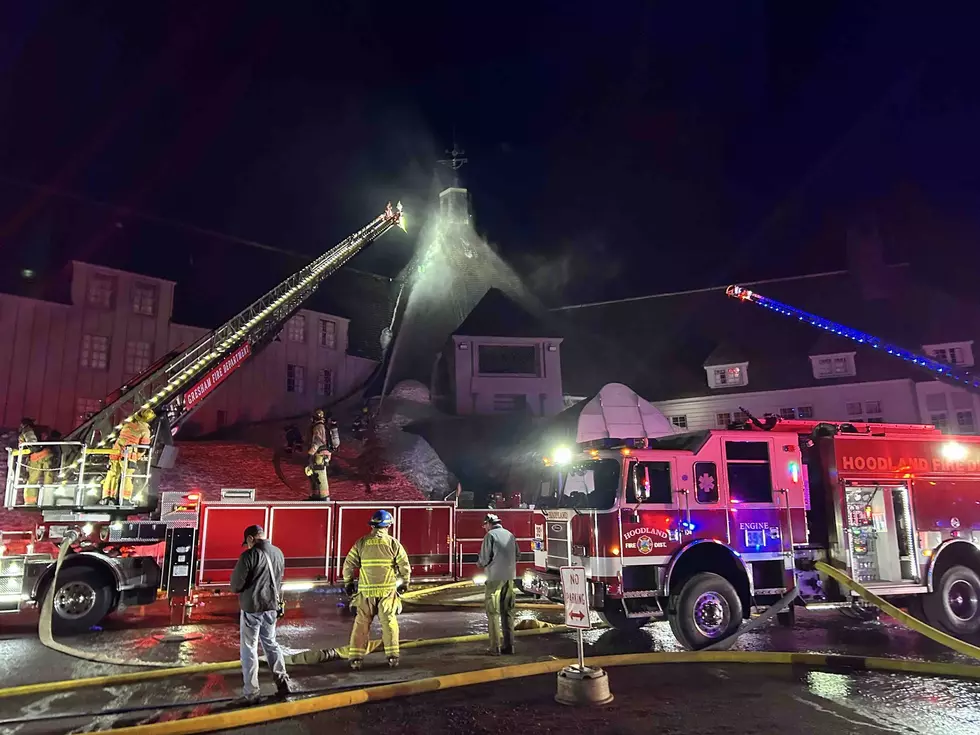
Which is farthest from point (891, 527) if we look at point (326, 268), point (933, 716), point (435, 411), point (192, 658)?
point (435, 411)

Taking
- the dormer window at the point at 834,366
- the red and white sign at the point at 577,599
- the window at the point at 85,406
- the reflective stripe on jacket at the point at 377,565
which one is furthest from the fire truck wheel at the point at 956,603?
the window at the point at 85,406

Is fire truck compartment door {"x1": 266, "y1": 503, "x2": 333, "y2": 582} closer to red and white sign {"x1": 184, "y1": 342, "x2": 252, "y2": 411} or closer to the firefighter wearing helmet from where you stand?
the firefighter wearing helmet

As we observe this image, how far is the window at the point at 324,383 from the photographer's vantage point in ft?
105

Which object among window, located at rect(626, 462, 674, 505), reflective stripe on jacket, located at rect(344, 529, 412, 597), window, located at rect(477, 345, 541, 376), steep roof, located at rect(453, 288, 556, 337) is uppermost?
steep roof, located at rect(453, 288, 556, 337)

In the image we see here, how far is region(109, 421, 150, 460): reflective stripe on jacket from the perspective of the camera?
11.4 meters

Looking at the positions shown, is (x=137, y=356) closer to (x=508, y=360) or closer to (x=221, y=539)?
(x=221, y=539)

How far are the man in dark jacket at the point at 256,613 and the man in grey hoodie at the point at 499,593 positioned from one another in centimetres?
271

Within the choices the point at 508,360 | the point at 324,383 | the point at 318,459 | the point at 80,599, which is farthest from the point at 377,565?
the point at 508,360

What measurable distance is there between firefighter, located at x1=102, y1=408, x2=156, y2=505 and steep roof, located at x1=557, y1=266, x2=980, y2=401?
28.2 m

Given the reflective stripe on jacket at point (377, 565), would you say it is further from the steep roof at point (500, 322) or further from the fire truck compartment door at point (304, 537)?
the steep roof at point (500, 322)

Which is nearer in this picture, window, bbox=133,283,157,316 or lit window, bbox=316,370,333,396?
window, bbox=133,283,157,316

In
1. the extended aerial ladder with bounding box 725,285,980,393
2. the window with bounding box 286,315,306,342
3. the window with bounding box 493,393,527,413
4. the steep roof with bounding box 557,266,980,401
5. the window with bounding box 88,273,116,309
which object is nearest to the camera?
the window with bounding box 88,273,116,309

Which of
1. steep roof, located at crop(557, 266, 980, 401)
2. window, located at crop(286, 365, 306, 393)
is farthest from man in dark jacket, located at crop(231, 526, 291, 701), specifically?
steep roof, located at crop(557, 266, 980, 401)

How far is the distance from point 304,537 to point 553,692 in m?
8.05
